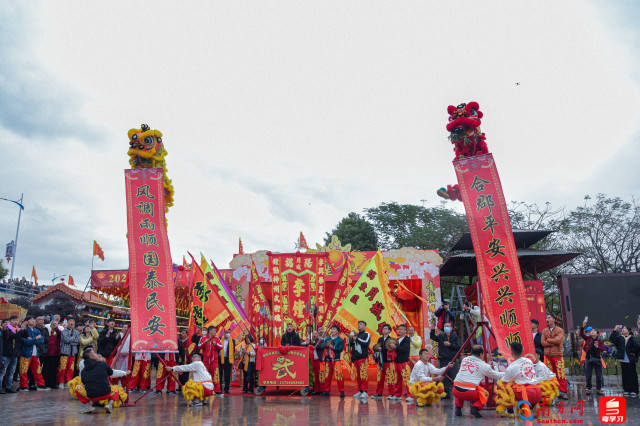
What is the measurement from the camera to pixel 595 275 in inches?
554

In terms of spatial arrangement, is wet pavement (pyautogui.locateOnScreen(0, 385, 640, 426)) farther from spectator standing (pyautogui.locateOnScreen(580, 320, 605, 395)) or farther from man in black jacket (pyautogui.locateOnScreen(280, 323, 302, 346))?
man in black jacket (pyautogui.locateOnScreen(280, 323, 302, 346))

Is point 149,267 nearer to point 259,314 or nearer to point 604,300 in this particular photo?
point 259,314

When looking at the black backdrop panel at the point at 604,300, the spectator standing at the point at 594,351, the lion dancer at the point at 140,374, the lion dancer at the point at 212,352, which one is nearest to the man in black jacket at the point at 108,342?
the lion dancer at the point at 140,374

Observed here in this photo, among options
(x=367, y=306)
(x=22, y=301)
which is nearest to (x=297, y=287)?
(x=367, y=306)

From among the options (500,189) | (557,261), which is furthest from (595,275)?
(500,189)

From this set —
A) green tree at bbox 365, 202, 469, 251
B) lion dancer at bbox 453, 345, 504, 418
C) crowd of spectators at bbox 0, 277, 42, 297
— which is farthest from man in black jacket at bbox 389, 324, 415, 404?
crowd of spectators at bbox 0, 277, 42, 297

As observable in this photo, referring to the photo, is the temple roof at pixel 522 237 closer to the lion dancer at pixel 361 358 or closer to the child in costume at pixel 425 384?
the lion dancer at pixel 361 358

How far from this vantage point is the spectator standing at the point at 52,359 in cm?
1137

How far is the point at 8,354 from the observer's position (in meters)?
10.5

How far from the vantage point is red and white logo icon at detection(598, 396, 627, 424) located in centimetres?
663

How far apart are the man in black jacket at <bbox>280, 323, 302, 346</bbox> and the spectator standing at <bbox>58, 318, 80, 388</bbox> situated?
491 centimetres

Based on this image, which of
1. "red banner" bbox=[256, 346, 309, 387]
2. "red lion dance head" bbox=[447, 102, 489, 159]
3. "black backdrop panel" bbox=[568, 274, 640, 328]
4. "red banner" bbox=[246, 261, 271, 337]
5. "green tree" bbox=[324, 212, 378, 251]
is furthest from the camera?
"green tree" bbox=[324, 212, 378, 251]

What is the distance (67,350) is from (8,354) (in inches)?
50.4

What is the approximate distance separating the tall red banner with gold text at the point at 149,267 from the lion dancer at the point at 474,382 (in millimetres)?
5169
